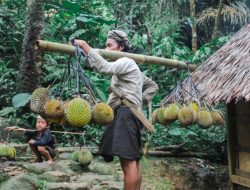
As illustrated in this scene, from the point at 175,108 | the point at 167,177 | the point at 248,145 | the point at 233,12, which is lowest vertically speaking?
the point at 167,177

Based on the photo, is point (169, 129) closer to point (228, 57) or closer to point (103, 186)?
point (228, 57)

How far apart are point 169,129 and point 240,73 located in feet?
7.53

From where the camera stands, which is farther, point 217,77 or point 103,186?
point 217,77

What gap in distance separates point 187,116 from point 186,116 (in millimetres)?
12

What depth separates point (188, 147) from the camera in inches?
287

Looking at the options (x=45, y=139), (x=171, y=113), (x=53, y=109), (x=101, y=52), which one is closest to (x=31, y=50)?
(x=45, y=139)

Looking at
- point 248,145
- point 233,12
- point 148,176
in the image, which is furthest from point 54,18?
point 248,145

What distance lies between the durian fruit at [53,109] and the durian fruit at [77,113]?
Result: 70 mm

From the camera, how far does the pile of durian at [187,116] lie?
4.28 metres

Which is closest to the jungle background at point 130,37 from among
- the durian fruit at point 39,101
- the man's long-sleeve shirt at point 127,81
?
the man's long-sleeve shirt at point 127,81

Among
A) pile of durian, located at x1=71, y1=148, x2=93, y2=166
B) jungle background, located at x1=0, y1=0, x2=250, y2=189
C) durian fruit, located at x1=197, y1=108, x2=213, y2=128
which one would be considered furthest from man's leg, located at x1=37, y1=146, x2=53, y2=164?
durian fruit, located at x1=197, y1=108, x2=213, y2=128

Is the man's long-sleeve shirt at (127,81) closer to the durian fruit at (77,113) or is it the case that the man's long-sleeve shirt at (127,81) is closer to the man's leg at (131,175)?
the man's leg at (131,175)

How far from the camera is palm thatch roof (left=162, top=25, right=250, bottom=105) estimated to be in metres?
4.91

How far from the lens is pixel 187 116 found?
14.0 feet
